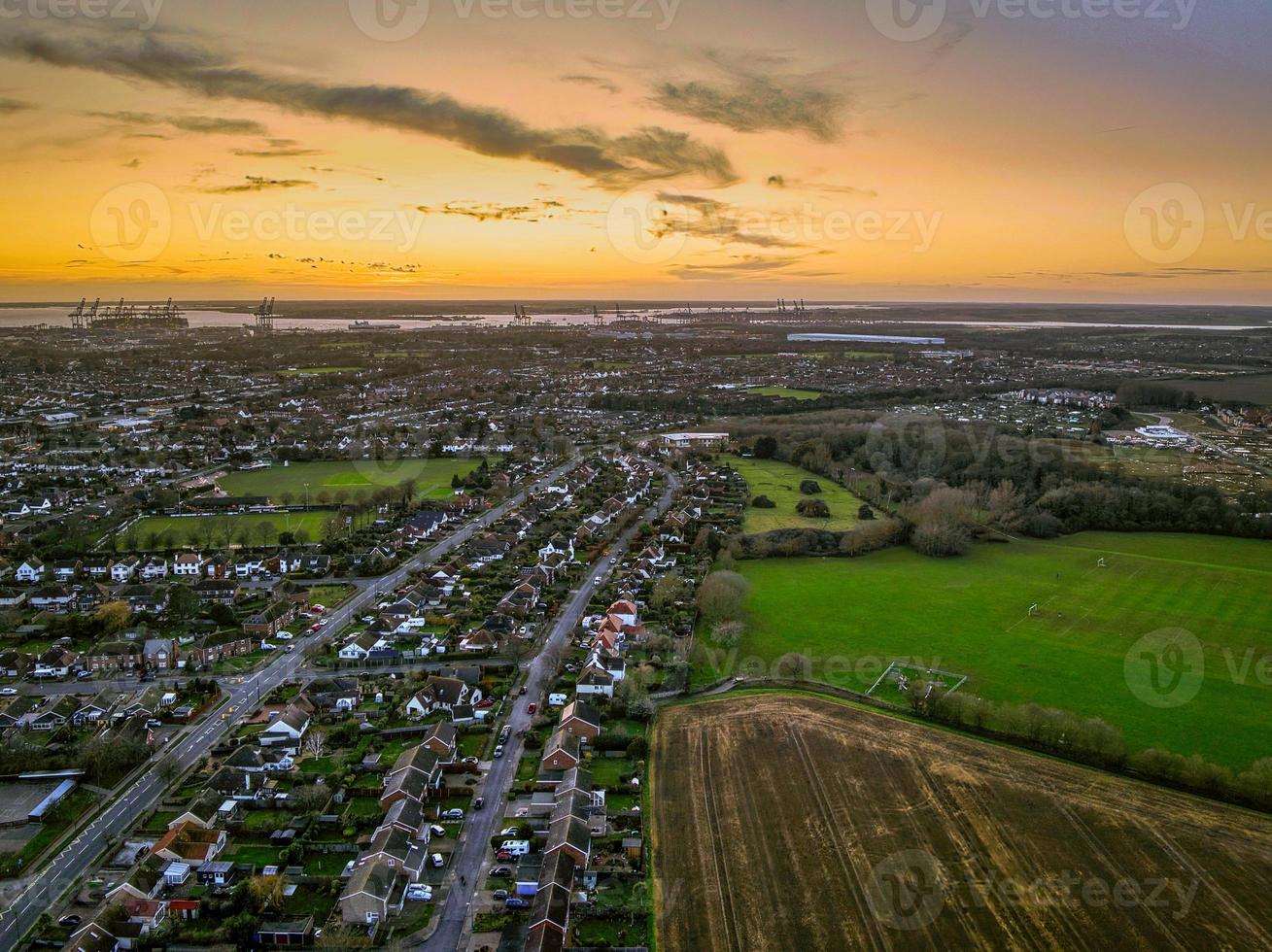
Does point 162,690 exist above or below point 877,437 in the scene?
below

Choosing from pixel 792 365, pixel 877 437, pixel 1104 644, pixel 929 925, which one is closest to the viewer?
pixel 929 925

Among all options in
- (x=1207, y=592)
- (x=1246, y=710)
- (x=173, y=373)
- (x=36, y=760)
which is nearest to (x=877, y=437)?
(x=1207, y=592)

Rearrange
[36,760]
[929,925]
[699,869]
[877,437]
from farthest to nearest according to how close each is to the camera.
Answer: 1. [877,437]
2. [36,760]
3. [699,869]
4. [929,925]

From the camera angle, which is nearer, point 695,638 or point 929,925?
point 929,925

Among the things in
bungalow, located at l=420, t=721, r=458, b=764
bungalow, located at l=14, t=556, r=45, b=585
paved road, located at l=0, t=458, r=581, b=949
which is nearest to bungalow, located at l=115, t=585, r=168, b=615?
bungalow, located at l=14, t=556, r=45, b=585

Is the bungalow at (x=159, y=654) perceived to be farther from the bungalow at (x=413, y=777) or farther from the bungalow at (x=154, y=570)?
the bungalow at (x=413, y=777)

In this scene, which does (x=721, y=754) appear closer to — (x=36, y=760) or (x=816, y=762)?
(x=816, y=762)

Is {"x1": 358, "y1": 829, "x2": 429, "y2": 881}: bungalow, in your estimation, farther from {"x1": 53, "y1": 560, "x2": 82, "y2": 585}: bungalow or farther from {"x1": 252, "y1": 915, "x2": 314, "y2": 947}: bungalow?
{"x1": 53, "y1": 560, "x2": 82, "y2": 585}: bungalow
